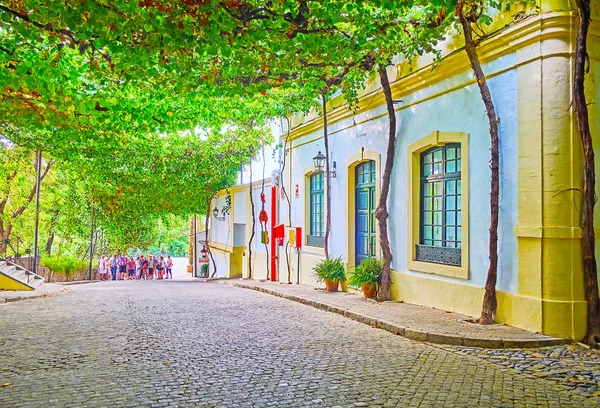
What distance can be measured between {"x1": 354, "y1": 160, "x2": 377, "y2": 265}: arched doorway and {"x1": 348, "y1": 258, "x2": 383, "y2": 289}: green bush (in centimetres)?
101

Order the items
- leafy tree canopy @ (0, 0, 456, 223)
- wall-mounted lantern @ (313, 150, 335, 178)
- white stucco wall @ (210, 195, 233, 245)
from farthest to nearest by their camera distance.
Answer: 1. white stucco wall @ (210, 195, 233, 245)
2. wall-mounted lantern @ (313, 150, 335, 178)
3. leafy tree canopy @ (0, 0, 456, 223)

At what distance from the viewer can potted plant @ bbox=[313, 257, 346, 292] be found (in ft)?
45.4

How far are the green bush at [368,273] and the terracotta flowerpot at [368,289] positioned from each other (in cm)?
5

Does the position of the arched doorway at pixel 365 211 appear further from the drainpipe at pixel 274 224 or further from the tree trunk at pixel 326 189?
the drainpipe at pixel 274 224

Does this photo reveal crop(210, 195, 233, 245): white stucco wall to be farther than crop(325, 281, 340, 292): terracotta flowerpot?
Yes

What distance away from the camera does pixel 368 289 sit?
1202 cm

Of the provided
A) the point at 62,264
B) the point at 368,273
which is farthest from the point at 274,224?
the point at 62,264

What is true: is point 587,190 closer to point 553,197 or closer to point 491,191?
point 553,197

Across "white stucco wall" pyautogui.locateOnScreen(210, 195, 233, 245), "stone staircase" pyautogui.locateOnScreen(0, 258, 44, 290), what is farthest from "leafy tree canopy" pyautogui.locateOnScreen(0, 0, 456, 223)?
A: "white stucco wall" pyautogui.locateOnScreen(210, 195, 233, 245)

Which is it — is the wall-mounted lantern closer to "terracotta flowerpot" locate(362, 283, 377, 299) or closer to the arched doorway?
the arched doorway

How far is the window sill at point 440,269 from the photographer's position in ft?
31.8

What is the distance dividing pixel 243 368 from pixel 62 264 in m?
22.9

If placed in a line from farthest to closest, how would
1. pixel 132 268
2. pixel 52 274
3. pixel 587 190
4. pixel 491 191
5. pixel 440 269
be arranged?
pixel 132 268 < pixel 52 274 < pixel 440 269 < pixel 491 191 < pixel 587 190

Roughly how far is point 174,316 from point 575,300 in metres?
6.43
